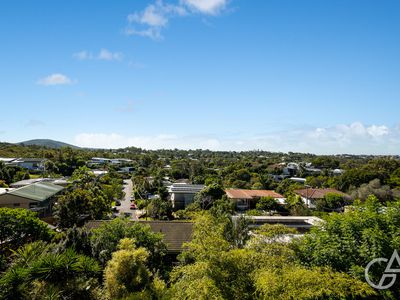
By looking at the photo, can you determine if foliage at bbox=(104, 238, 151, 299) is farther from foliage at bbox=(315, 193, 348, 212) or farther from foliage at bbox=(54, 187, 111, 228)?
foliage at bbox=(315, 193, 348, 212)

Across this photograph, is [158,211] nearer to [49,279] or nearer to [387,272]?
[49,279]

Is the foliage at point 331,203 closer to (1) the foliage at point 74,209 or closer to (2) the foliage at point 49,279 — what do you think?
(1) the foliage at point 74,209

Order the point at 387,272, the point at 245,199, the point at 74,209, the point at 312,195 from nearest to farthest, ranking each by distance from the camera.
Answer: the point at 387,272
the point at 74,209
the point at 245,199
the point at 312,195

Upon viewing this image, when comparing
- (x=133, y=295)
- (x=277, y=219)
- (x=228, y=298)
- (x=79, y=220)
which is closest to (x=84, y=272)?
(x=133, y=295)

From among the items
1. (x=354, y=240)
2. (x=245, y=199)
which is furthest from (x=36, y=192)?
(x=354, y=240)

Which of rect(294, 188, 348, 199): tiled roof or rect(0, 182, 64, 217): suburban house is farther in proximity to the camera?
rect(294, 188, 348, 199): tiled roof

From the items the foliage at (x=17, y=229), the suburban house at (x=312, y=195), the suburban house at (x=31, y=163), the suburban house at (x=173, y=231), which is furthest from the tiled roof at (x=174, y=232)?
the suburban house at (x=31, y=163)

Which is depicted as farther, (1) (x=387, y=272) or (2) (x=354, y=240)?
(2) (x=354, y=240)

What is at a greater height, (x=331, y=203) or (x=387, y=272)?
(x=387, y=272)

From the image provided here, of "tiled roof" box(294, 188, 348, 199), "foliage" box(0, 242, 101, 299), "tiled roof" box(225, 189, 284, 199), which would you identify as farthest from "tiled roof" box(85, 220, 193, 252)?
"tiled roof" box(294, 188, 348, 199)
